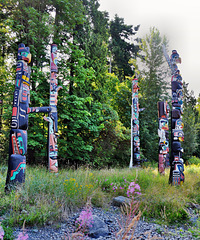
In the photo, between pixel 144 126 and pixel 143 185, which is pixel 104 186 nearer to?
pixel 143 185

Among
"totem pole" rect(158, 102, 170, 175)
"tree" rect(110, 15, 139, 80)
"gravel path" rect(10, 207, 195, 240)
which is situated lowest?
"gravel path" rect(10, 207, 195, 240)

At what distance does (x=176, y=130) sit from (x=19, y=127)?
4.94 meters

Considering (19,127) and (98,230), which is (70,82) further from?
(98,230)

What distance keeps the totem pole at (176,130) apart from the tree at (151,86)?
8.89 m

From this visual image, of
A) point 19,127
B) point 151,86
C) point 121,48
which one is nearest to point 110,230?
point 19,127

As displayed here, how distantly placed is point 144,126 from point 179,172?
982 centimetres

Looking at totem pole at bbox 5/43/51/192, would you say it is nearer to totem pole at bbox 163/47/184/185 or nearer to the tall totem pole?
the tall totem pole

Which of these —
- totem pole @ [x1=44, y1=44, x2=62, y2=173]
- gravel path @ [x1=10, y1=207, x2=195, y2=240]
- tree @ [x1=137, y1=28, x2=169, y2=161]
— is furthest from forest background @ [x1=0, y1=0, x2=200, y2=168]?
gravel path @ [x1=10, y1=207, x2=195, y2=240]

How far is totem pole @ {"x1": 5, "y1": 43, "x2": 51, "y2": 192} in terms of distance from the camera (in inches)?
186

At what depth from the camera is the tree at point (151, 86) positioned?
53.9 ft

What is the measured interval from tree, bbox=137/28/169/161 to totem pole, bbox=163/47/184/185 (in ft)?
29.2

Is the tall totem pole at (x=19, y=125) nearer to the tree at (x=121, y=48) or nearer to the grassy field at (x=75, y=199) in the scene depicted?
the grassy field at (x=75, y=199)

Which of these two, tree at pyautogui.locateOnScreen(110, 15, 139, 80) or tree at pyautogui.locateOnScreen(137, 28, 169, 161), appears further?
tree at pyautogui.locateOnScreen(110, 15, 139, 80)

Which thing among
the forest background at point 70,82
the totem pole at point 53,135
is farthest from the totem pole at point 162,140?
the totem pole at point 53,135
